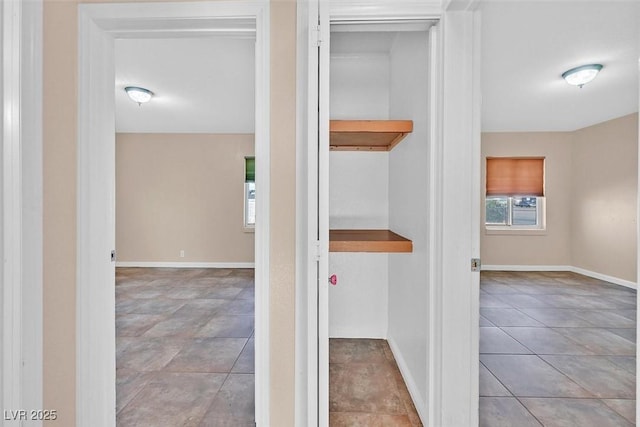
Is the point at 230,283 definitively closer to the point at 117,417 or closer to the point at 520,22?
the point at 117,417

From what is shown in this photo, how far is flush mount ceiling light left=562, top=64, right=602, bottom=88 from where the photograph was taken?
3.35 m

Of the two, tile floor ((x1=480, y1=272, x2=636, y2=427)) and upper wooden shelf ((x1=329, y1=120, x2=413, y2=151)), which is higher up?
upper wooden shelf ((x1=329, y1=120, x2=413, y2=151))

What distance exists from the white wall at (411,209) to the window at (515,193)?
14.3 ft

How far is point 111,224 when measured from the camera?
166 centimetres

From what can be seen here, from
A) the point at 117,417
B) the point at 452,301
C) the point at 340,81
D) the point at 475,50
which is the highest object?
the point at 340,81

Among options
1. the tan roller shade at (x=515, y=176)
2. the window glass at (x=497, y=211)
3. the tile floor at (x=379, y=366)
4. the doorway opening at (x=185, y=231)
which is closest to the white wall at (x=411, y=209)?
the tile floor at (x=379, y=366)

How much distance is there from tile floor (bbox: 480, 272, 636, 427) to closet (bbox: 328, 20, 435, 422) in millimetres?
696

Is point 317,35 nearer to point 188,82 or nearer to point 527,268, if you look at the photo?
point 188,82

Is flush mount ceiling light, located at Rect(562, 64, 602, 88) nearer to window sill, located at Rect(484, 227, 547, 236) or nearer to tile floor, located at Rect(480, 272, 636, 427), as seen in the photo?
tile floor, located at Rect(480, 272, 636, 427)

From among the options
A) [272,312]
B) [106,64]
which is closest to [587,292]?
[272,312]

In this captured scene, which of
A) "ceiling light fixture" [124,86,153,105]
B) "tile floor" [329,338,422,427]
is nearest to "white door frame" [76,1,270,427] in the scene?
"tile floor" [329,338,422,427]

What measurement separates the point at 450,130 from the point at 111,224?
1.69 metres

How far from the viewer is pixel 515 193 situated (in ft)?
20.0

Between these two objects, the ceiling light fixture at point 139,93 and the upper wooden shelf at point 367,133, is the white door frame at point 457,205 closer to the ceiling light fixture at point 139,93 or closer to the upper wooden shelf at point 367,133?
the upper wooden shelf at point 367,133
